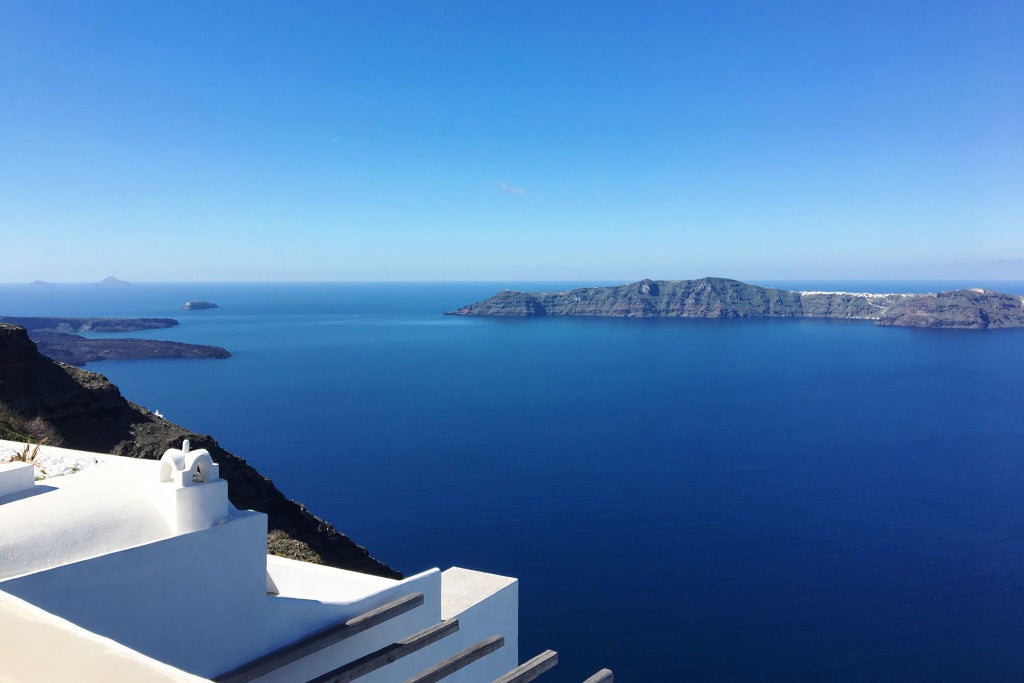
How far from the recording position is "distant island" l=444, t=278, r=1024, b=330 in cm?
15700

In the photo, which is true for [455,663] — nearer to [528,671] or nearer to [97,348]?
[528,671]

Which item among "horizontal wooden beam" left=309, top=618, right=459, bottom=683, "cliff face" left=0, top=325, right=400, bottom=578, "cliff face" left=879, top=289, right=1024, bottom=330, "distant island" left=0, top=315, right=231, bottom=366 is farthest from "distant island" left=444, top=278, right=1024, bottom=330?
"horizontal wooden beam" left=309, top=618, right=459, bottom=683

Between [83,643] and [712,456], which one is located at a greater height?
[83,643]

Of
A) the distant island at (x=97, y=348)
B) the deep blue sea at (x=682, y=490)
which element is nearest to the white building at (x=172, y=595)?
the deep blue sea at (x=682, y=490)

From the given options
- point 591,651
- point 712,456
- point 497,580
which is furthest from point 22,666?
point 712,456

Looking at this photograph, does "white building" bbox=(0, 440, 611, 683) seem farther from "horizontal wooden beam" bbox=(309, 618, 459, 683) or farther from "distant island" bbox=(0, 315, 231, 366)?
"distant island" bbox=(0, 315, 231, 366)

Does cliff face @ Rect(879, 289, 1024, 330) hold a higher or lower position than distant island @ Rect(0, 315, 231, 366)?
higher

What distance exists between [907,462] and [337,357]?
73.7 metres

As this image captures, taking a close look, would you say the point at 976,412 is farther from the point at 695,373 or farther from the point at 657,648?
the point at 657,648

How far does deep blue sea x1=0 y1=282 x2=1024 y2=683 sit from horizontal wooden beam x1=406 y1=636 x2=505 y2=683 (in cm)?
1917

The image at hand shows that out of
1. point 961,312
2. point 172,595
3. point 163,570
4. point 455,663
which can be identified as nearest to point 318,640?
point 455,663

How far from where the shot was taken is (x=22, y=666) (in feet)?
10.1

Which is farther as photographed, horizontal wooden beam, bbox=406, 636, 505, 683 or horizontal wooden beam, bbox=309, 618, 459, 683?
horizontal wooden beam, bbox=309, 618, 459, 683

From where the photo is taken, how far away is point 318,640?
6.64 m
